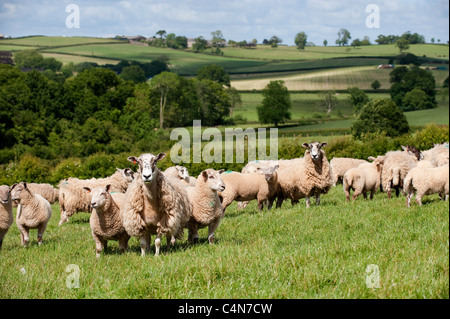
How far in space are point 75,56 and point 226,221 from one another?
418ft

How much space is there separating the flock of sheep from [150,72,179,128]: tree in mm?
64845

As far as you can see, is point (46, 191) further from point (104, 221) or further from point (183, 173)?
point (104, 221)

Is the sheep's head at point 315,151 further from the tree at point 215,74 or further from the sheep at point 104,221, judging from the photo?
the tree at point 215,74

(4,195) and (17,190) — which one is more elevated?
(4,195)

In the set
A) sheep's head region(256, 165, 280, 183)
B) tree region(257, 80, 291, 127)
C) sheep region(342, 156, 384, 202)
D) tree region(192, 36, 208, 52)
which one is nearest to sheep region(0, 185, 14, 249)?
sheep's head region(256, 165, 280, 183)

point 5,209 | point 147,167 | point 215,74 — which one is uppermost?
point 215,74

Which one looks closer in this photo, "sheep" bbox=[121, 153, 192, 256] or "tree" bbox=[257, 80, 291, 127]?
"sheep" bbox=[121, 153, 192, 256]

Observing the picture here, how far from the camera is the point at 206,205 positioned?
1130 centimetres

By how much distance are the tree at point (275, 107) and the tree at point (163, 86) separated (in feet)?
48.9

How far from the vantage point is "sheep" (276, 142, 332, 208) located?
17.3 m

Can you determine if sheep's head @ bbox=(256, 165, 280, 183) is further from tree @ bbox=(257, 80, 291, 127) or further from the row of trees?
tree @ bbox=(257, 80, 291, 127)

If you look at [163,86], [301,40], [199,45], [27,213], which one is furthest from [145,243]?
[199,45]

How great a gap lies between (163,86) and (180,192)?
3064 inches

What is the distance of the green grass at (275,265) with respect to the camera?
6.58 meters
